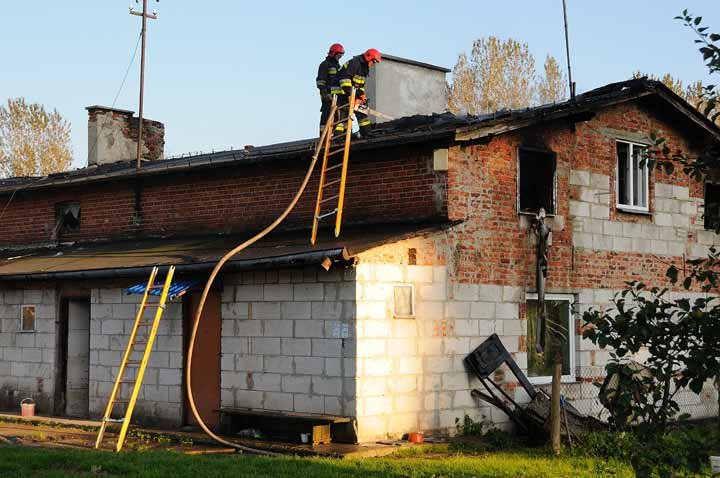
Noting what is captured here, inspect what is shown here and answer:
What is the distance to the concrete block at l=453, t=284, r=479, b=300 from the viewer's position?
14844 mm

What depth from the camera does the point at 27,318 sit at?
61.8 feet

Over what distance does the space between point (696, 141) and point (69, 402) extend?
12.5m

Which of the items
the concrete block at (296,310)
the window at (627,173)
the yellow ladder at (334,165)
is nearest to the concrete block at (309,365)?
the concrete block at (296,310)

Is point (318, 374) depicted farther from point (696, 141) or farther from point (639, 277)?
point (696, 141)

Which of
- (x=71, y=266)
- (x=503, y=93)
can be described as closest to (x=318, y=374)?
(x=71, y=266)

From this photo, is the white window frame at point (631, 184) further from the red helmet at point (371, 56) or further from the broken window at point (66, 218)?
the broken window at point (66, 218)

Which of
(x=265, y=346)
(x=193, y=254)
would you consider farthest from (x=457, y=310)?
(x=193, y=254)

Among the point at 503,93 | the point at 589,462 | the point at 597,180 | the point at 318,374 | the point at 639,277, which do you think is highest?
the point at 503,93

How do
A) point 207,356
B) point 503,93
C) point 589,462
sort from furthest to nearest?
1. point 503,93
2. point 207,356
3. point 589,462

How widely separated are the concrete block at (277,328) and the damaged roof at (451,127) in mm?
3079

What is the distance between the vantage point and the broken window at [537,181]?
16.2 metres

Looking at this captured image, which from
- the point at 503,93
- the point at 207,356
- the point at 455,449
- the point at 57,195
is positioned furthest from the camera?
the point at 503,93

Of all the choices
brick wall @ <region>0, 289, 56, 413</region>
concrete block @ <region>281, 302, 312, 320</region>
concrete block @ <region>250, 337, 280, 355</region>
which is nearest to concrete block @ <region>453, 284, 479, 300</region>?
concrete block @ <region>281, 302, 312, 320</region>

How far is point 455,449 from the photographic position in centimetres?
1352
